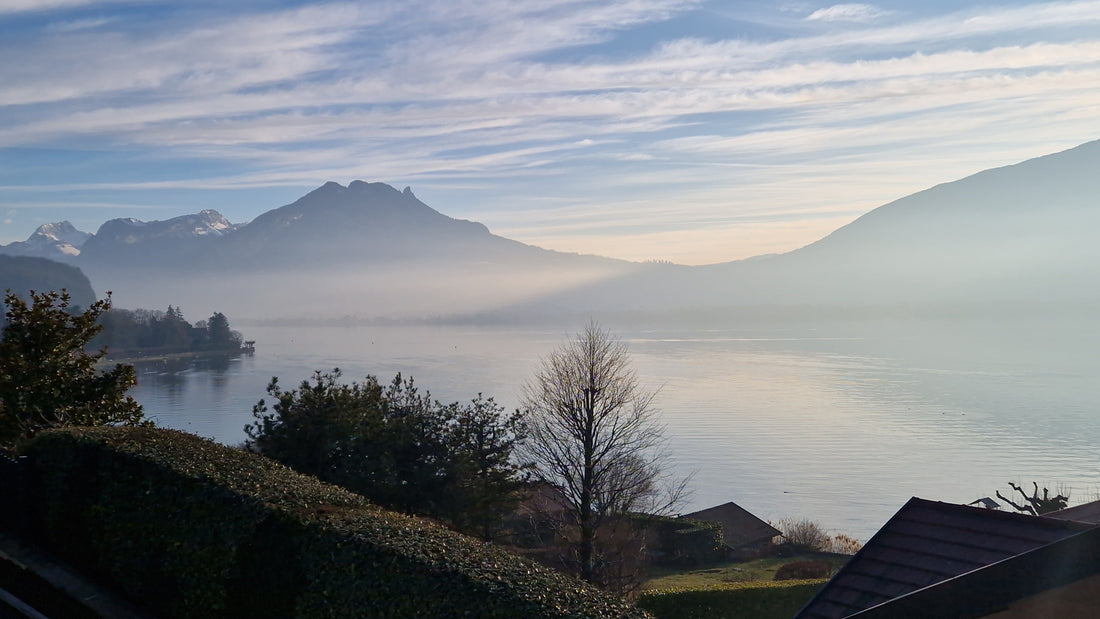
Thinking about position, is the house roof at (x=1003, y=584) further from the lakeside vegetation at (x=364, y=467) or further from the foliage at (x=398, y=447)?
the foliage at (x=398, y=447)

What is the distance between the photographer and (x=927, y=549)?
677cm

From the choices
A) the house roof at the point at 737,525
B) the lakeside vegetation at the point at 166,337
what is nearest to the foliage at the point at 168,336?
the lakeside vegetation at the point at 166,337

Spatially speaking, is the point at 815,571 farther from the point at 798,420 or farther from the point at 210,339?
the point at 210,339

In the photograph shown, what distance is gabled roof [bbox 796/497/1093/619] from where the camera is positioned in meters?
6.35

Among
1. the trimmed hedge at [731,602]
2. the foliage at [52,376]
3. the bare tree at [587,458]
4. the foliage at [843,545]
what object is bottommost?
the foliage at [843,545]

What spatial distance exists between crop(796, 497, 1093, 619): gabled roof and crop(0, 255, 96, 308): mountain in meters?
155

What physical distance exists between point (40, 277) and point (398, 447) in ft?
559

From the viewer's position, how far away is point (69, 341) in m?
13.6

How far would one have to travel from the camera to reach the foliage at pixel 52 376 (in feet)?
40.4

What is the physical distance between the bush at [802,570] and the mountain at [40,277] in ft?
470

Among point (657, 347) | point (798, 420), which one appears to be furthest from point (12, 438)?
point (657, 347)

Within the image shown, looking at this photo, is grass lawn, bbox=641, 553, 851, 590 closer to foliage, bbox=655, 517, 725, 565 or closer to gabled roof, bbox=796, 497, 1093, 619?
foliage, bbox=655, 517, 725, 565

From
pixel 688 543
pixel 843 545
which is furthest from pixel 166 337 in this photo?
pixel 843 545

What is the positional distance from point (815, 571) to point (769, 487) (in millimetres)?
17503
